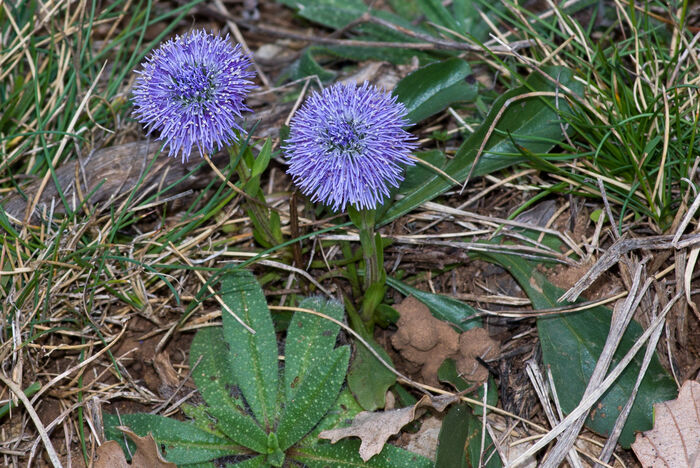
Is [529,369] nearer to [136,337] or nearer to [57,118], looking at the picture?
[136,337]

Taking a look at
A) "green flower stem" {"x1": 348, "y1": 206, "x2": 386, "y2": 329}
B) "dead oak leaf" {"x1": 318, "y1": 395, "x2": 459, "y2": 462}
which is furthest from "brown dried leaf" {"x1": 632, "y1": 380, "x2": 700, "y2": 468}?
"green flower stem" {"x1": 348, "y1": 206, "x2": 386, "y2": 329}

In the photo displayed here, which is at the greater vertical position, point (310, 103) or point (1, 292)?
point (310, 103)

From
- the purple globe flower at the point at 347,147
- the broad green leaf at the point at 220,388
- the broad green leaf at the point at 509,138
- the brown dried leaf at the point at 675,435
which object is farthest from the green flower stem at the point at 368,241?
the brown dried leaf at the point at 675,435

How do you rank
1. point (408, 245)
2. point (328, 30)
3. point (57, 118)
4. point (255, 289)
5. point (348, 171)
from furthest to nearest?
1. point (328, 30)
2. point (57, 118)
3. point (408, 245)
4. point (255, 289)
5. point (348, 171)

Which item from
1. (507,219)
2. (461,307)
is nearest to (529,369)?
(461,307)

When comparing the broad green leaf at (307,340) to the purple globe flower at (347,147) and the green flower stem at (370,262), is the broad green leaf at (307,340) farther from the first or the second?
the purple globe flower at (347,147)

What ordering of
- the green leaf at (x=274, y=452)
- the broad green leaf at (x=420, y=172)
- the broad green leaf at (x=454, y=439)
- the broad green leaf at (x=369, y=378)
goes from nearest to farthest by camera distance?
the broad green leaf at (x=454, y=439) < the green leaf at (x=274, y=452) < the broad green leaf at (x=369, y=378) < the broad green leaf at (x=420, y=172)

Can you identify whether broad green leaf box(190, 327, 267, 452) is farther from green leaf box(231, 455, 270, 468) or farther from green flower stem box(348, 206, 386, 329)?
green flower stem box(348, 206, 386, 329)
